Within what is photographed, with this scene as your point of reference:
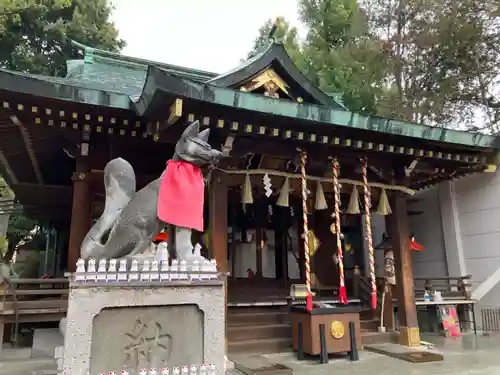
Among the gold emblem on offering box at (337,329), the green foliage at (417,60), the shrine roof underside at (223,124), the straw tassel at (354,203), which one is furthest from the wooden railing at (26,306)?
the green foliage at (417,60)

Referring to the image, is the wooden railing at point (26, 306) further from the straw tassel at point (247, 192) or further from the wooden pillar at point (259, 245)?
the wooden pillar at point (259, 245)

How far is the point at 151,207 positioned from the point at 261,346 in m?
4.00

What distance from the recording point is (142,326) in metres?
4.10

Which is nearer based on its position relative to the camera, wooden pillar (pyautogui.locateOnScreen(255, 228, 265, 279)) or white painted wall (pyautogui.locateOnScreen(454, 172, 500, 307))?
white painted wall (pyautogui.locateOnScreen(454, 172, 500, 307))

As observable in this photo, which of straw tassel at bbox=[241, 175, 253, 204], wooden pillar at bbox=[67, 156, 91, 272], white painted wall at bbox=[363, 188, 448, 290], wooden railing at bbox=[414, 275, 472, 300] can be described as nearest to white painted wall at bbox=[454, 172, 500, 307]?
wooden railing at bbox=[414, 275, 472, 300]

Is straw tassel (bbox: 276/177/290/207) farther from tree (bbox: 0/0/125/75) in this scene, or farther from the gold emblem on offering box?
tree (bbox: 0/0/125/75)

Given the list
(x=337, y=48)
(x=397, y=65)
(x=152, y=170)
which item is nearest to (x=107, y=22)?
(x=337, y=48)

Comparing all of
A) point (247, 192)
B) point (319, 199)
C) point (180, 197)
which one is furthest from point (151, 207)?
point (319, 199)

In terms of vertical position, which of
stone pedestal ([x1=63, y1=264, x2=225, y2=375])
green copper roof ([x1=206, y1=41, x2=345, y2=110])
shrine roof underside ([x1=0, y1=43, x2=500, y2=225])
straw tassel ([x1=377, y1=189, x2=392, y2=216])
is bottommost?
stone pedestal ([x1=63, y1=264, x2=225, y2=375])

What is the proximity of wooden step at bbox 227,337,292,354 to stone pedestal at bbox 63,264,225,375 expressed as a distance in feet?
9.56

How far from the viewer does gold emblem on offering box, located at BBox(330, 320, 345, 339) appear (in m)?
6.67

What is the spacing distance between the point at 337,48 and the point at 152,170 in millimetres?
12371

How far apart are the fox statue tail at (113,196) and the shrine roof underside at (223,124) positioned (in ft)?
4.23

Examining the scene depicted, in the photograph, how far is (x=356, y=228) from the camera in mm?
12539
